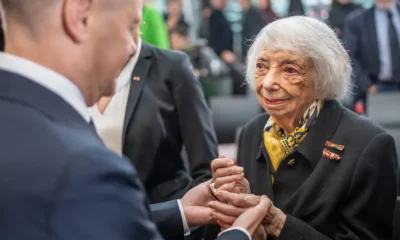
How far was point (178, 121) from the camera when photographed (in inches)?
107

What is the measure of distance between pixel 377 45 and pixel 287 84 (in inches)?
171

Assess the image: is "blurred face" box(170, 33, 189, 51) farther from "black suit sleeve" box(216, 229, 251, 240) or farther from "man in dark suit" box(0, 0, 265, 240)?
"man in dark suit" box(0, 0, 265, 240)

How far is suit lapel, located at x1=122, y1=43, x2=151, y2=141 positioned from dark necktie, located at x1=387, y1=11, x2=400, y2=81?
4231 mm

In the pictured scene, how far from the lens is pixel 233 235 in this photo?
154 centimetres

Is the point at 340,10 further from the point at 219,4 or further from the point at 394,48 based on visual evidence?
the point at 219,4

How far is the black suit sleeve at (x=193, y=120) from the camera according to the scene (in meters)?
2.70

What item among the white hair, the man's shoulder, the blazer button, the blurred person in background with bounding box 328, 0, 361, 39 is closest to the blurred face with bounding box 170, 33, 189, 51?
the blurred person in background with bounding box 328, 0, 361, 39

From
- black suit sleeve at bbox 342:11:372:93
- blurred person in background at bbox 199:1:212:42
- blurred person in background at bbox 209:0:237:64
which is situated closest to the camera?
black suit sleeve at bbox 342:11:372:93

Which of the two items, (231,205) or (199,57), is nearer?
(231,205)

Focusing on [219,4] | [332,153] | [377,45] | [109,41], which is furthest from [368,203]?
[219,4]

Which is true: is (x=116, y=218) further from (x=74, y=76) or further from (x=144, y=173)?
(x=144, y=173)

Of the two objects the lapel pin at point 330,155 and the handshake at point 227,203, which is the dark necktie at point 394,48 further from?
the handshake at point 227,203

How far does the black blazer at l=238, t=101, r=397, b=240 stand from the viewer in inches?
88.1

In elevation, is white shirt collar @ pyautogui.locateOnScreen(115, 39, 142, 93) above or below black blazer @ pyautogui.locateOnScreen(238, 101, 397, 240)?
above
